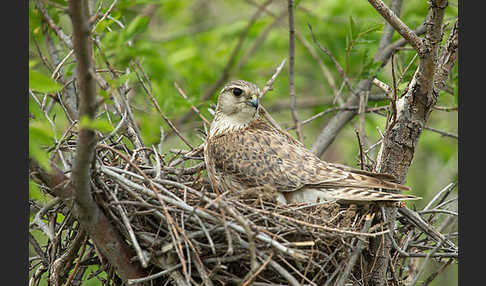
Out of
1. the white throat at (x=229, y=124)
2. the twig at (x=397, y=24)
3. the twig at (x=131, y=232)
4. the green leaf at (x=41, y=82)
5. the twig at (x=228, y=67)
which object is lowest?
the twig at (x=131, y=232)

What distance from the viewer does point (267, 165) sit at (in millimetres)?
4703

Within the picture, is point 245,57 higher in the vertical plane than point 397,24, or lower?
higher

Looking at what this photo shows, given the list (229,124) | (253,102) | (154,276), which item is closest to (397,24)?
(253,102)

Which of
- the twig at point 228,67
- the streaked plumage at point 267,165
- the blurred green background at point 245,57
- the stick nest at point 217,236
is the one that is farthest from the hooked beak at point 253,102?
the twig at point 228,67

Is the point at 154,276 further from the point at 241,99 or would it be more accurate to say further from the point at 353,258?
the point at 241,99

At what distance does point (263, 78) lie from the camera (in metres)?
8.16

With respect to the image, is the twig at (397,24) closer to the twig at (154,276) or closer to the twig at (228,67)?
the twig at (154,276)

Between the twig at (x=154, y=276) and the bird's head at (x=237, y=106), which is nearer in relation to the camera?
the twig at (x=154, y=276)

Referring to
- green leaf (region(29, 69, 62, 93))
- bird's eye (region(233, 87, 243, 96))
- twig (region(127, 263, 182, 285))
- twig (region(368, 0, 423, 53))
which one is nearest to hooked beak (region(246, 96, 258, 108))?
bird's eye (region(233, 87, 243, 96))

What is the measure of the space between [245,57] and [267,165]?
3.36m

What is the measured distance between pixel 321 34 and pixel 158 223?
4516mm

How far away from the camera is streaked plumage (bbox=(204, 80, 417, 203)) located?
440cm

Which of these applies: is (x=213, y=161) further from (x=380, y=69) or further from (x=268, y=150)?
(x=380, y=69)

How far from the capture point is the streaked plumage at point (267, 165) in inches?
173
